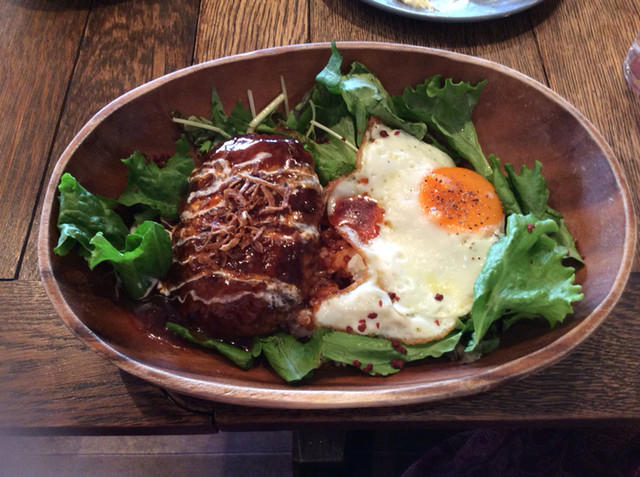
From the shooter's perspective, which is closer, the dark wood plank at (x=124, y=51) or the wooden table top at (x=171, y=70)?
the wooden table top at (x=171, y=70)

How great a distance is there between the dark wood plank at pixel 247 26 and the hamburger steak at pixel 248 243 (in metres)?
0.92

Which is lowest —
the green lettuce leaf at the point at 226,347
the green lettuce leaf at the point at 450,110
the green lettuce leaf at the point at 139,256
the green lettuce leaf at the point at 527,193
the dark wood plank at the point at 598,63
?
the green lettuce leaf at the point at 226,347

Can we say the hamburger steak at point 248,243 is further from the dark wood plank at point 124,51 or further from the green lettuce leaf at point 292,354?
the dark wood plank at point 124,51

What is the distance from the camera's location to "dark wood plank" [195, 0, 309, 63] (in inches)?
96.2

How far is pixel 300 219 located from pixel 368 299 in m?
0.36

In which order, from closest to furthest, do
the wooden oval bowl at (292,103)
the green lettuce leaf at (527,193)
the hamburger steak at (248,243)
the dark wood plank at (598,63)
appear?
the wooden oval bowl at (292,103), the hamburger steak at (248,243), the green lettuce leaf at (527,193), the dark wood plank at (598,63)

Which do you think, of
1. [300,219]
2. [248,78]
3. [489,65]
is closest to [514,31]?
[489,65]

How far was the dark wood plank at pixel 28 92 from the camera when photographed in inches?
75.4

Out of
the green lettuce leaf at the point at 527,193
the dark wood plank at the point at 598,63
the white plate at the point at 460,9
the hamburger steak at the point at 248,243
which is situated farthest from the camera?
the white plate at the point at 460,9

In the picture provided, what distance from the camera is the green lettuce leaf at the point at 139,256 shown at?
148 cm

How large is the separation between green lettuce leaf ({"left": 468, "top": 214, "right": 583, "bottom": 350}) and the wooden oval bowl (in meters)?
0.10

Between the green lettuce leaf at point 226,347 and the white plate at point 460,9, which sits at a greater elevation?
the white plate at point 460,9

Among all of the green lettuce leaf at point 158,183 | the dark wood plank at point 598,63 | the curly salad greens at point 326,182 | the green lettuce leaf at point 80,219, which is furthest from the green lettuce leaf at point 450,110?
the green lettuce leaf at point 80,219

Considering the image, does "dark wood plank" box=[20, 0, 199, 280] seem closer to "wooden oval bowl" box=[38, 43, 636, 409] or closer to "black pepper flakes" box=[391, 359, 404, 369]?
"wooden oval bowl" box=[38, 43, 636, 409]
